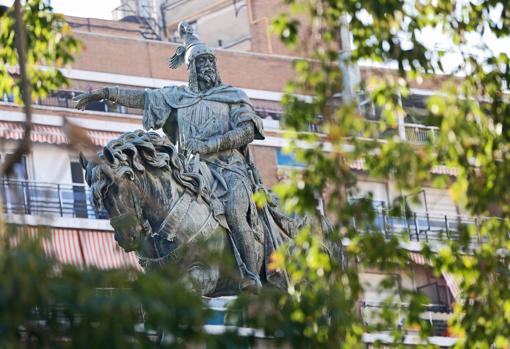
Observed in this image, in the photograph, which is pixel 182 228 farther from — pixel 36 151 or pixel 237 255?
pixel 36 151

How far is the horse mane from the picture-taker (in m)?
23.6

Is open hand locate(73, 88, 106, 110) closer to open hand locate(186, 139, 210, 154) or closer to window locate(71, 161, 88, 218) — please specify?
open hand locate(186, 139, 210, 154)

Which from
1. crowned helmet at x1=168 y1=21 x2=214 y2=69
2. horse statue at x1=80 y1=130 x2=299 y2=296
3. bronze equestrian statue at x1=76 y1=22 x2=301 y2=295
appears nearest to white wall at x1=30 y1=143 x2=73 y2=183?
crowned helmet at x1=168 y1=21 x2=214 y2=69

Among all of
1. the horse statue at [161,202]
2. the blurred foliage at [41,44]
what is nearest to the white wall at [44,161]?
the blurred foliage at [41,44]

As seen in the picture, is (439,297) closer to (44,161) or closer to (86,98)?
(44,161)

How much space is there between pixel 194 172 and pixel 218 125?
3.61ft

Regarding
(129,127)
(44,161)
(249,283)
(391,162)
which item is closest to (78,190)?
(44,161)

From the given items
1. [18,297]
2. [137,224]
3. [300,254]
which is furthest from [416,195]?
[18,297]

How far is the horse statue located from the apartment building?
29.1 metres

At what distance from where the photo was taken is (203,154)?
83.1 feet

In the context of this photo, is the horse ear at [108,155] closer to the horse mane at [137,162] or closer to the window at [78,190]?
the horse mane at [137,162]

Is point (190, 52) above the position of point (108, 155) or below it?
above

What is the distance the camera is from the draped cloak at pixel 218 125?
2531cm

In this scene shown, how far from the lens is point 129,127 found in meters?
60.0
